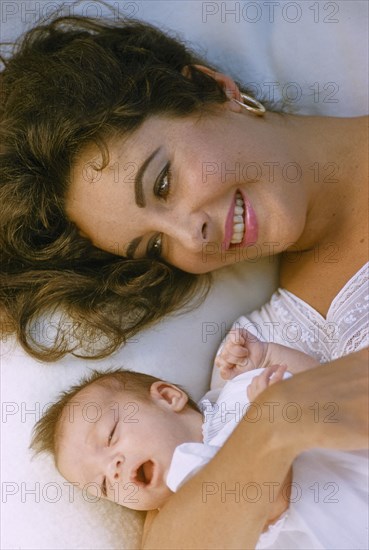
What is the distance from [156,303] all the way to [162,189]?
379 mm

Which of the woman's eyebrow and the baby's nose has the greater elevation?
the woman's eyebrow

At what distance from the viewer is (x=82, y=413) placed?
1614 millimetres

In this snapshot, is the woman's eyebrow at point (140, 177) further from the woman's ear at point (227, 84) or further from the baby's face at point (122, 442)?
the baby's face at point (122, 442)

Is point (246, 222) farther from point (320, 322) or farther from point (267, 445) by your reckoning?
point (267, 445)

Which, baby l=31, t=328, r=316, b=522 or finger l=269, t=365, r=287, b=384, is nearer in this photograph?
finger l=269, t=365, r=287, b=384

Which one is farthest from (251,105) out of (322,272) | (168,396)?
(168,396)

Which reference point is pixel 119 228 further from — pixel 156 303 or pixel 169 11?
pixel 169 11

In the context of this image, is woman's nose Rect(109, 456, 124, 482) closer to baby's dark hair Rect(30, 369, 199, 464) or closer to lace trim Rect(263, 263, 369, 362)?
baby's dark hair Rect(30, 369, 199, 464)

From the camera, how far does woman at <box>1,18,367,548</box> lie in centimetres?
170

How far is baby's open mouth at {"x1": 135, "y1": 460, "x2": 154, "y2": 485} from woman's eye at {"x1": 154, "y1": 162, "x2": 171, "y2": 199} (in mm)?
546

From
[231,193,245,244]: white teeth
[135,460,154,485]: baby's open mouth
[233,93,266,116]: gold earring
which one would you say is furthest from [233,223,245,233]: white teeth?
[135,460,154,485]: baby's open mouth

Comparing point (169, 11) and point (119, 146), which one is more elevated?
point (169, 11)

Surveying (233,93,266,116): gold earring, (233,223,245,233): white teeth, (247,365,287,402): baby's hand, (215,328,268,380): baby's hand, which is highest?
(233,93,266,116): gold earring

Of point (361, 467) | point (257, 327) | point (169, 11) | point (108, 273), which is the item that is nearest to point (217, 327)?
point (257, 327)
